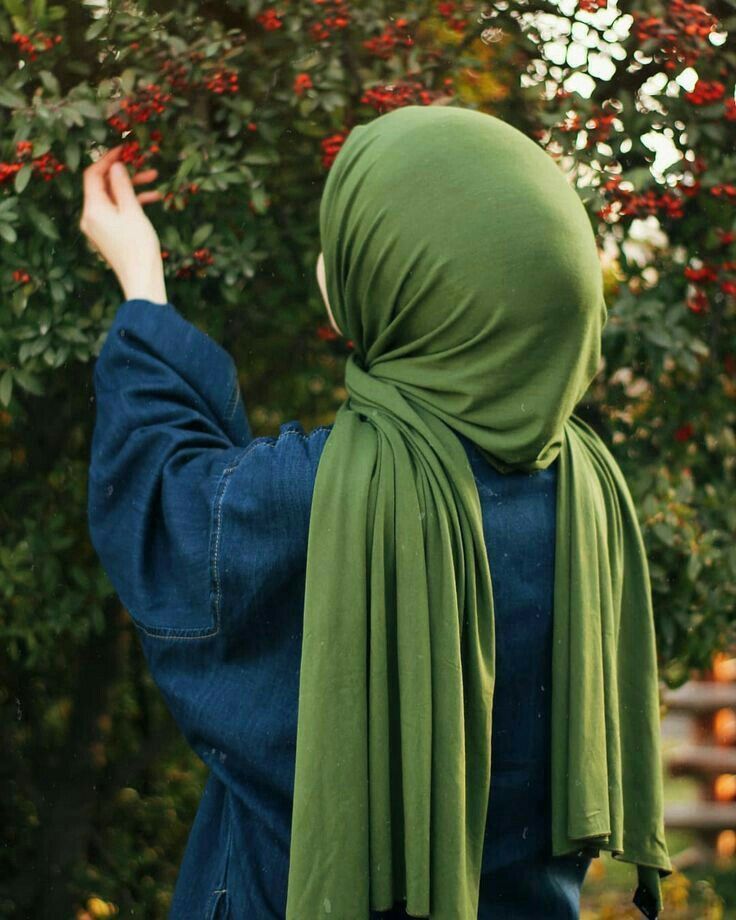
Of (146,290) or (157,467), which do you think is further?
(146,290)

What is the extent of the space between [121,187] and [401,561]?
96 cm

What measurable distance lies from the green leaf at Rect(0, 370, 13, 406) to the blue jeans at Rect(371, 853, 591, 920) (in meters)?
1.22

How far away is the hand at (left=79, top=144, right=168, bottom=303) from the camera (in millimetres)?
2049

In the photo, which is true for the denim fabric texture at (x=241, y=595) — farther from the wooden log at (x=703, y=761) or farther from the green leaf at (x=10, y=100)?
the wooden log at (x=703, y=761)

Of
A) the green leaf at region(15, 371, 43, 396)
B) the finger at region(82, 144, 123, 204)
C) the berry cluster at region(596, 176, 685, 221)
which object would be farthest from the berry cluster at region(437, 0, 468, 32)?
the green leaf at region(15, 371, 43, 396)

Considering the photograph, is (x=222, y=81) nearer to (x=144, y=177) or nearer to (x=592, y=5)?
(x=144, y=177)

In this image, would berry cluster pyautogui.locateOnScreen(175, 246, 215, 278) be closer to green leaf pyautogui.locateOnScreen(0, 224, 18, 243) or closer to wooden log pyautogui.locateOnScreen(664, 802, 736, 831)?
green leaf pyautogui.locateOnScreen(0, 224, 18, 243)

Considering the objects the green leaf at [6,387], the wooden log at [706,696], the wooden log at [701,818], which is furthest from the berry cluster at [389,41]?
the wooden log at [701,818]

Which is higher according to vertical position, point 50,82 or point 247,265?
point 50,82

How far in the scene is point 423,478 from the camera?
68.3 inches

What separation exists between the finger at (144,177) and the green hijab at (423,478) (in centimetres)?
56

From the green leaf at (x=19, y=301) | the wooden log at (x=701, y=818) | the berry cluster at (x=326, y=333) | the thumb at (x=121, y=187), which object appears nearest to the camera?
the thumb at (x=121, y=187)

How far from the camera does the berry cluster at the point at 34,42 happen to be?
2279mm

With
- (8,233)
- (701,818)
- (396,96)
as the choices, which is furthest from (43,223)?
(701,818)
